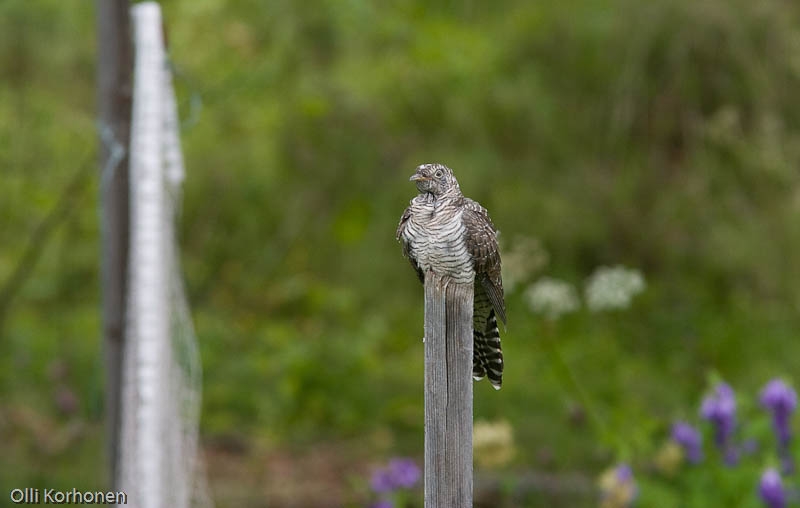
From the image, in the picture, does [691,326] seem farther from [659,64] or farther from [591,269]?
[659,64]

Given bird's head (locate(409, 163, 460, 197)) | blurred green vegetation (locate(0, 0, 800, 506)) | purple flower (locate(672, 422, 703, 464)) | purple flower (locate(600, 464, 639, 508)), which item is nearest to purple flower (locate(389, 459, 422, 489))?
purple flower (locate(600, 464, 639, 508))

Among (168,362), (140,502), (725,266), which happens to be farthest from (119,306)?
(725,266)

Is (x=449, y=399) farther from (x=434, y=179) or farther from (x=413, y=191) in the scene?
(x=413, y=191)

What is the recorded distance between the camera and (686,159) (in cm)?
519

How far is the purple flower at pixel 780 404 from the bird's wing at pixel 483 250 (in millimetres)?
1440

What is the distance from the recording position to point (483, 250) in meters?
2.01

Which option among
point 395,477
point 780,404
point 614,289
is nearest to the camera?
point 780,404

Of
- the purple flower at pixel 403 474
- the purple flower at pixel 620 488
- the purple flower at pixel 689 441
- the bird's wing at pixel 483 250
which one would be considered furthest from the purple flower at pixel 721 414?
the bird's wing at pixel 483 250

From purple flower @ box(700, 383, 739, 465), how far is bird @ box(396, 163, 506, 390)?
1.60 metres

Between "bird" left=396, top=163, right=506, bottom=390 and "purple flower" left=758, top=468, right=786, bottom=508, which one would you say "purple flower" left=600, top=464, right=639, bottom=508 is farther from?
"bird" left=396, top=163, right=506, bottom=390

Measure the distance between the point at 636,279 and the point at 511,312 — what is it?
1995 mm

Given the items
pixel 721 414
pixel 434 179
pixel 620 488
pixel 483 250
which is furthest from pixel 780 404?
pixel 434 179

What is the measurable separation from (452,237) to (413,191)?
3.02 meters

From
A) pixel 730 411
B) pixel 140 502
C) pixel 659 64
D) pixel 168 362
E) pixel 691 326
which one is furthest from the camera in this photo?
pixel 691 326
